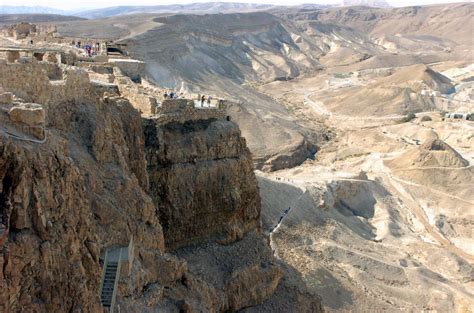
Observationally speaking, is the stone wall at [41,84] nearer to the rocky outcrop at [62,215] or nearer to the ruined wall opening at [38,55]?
the rocky outcrop at [62,215]

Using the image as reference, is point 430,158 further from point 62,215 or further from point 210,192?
point 62,215

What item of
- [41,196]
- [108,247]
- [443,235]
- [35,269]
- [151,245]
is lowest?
[443,235]

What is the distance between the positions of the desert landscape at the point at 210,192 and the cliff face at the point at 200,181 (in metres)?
0.05

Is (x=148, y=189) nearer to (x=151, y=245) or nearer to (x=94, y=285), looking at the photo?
(x=151, y=245)

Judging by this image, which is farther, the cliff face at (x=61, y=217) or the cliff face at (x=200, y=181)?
the cliff face at (x=200, y=181)

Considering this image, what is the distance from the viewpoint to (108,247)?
1246cm

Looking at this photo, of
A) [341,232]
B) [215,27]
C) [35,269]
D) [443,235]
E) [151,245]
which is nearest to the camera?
[35,269]

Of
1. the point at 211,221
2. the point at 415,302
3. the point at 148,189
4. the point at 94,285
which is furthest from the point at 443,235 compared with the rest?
the point at 94,285

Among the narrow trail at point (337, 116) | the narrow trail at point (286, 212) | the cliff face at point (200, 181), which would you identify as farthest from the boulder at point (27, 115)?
the narrow trail at point (337, 116)

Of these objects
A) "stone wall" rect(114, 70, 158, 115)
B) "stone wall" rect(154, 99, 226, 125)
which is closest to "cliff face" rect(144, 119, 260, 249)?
"stone wall" rect(154, 99, 226, 125)

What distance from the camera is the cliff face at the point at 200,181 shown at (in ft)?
64.1

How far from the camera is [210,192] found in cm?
2089

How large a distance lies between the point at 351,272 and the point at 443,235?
543 inches

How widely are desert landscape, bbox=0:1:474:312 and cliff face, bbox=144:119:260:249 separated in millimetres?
54
